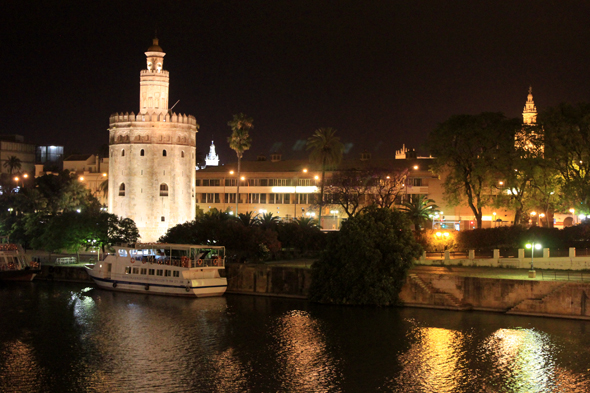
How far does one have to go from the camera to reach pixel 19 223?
82.8 meters

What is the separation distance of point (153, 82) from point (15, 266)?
24972 millimetres

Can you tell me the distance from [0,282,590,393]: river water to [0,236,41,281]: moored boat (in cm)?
1324

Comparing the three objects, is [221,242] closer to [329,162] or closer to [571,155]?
[329,162]

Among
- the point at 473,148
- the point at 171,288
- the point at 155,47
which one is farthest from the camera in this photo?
the point at 155,47

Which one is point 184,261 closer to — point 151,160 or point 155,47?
point 151,160

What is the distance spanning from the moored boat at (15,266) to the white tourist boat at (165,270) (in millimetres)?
7222

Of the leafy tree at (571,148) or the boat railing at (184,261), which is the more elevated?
the leafy tree at (571,148)

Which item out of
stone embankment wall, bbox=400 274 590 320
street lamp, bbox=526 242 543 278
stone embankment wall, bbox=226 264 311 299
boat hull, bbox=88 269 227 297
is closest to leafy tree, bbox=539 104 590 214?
street lamp, bbox=526 242 543 278

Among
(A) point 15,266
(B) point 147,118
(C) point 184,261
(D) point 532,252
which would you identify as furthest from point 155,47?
(D) point 532,252

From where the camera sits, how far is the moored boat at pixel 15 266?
65.6 metres

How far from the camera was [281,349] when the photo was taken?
39.7 metres

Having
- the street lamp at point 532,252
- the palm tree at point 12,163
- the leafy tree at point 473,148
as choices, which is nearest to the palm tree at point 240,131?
the leafy tree at point 473,148

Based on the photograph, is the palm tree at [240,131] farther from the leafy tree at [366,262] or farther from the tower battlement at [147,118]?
the leafy tree at [366,262]

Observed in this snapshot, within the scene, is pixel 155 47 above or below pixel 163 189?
above
